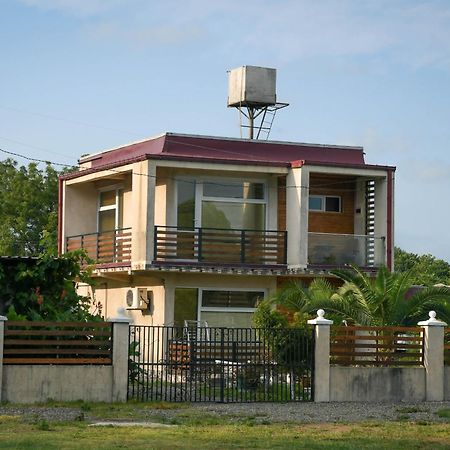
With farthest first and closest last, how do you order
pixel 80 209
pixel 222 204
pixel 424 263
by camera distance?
pixel 424 263 → pixel 80 209 → pixel 222 204

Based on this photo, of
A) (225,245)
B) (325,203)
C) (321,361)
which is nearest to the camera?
(321,361)

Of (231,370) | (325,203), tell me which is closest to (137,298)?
(325,203)

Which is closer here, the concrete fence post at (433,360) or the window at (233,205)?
the concrete fence post at (433,360)

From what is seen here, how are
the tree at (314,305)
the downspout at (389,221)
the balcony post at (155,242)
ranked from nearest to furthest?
the tree at (314,305) → the balcony post at (155,242) → the downspout at (389,221)

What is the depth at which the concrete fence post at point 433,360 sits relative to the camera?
26484 mm

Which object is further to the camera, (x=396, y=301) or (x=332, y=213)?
(x=332, y=213)

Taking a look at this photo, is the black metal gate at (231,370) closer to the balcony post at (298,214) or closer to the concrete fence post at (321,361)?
the concrete fence post at (321,361)

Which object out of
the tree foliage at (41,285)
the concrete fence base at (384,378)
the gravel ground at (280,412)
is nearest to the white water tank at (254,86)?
the tree foliage at (41,285)

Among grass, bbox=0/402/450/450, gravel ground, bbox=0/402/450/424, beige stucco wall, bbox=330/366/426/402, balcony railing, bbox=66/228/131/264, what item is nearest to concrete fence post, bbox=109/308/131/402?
gravel ground, bbox=0/402/450/424

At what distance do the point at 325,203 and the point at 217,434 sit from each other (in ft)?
62.2

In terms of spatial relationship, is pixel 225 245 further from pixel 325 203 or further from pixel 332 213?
pixel 332 213

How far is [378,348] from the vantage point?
26.5m

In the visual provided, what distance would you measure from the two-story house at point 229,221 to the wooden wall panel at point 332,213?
0.10 ft

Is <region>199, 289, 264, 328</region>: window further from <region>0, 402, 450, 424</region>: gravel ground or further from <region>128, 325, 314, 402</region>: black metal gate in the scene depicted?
<region>0, 402, 450, 424</region>: gravel ground
